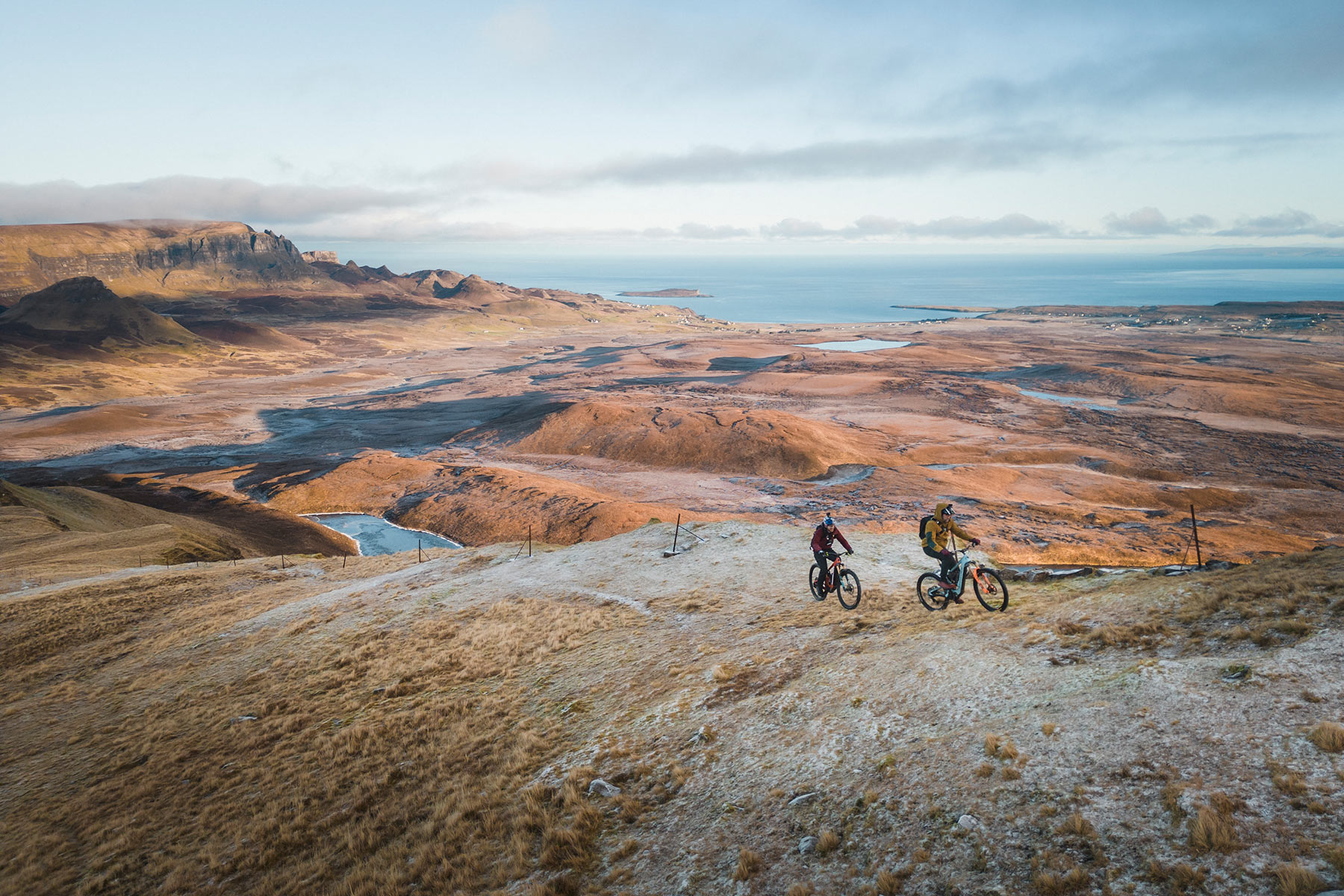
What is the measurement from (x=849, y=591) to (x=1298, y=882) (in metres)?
12.6

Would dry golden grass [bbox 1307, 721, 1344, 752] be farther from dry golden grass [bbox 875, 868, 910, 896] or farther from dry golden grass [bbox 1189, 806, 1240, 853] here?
dry golden grass [bbox 875, 868, 910, 896]

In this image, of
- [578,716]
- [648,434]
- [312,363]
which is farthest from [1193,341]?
[312,363]

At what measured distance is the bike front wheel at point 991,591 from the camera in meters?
16.2

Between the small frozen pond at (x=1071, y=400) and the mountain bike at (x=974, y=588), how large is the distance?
114188 millimetres

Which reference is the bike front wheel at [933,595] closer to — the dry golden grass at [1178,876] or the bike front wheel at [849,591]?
the bike front wheel at [849,591]

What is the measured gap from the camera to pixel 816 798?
10102 millimetres

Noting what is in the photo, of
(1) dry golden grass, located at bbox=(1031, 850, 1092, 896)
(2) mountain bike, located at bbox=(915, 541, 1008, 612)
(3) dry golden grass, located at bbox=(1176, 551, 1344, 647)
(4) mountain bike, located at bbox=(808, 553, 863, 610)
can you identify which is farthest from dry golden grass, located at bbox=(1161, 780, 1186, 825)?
(4) mountain bike, located at bbox=(808, 553, 863, 610)

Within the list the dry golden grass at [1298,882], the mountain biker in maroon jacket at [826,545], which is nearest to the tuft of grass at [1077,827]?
the dry golden grass at [1298,882]

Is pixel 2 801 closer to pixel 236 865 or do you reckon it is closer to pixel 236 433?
pixel 236 865

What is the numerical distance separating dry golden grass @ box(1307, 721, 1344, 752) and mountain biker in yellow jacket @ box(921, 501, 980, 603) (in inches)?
287

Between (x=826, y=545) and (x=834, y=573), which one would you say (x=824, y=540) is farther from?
(x=834, y=573)

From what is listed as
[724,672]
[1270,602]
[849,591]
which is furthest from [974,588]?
[724,672]

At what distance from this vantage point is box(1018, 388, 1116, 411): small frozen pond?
113 metres

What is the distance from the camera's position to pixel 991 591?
16516 mm
